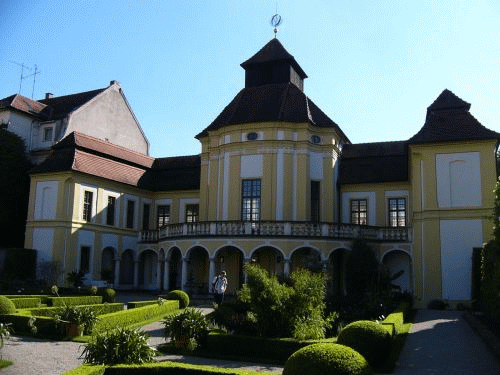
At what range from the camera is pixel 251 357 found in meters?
14.3

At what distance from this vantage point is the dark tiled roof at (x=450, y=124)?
29.7 metres

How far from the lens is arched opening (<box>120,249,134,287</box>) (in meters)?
40.3

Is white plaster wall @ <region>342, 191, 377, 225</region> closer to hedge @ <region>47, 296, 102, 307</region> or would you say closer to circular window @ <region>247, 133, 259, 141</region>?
circular window @ <region>247, 133, 259, 141</region>

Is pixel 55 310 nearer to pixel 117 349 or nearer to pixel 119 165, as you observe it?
pixel 117 349

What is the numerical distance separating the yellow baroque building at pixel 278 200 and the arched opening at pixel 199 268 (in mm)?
96

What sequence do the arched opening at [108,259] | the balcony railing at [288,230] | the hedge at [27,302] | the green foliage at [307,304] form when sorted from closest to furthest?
→ the green foliage at [307,304], the hedge at [27,302], the balcony railing at [288,230], the arched opening at [108,259]

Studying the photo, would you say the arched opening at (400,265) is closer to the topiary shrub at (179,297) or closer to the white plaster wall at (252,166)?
the white plaster wall at (252,166)

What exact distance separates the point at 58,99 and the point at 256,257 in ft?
85.2

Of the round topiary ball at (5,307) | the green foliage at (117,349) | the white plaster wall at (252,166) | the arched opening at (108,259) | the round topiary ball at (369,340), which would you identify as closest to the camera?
the green foliage at (117,349)

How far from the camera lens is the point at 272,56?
3856 cm

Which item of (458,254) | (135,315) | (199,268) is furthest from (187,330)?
(199,268)

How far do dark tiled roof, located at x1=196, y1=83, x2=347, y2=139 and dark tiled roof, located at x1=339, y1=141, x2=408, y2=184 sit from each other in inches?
77.1

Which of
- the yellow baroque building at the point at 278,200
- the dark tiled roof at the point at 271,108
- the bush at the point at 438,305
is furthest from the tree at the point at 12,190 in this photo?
the bush at the point at 438,305

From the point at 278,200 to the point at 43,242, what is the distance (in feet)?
52.5
